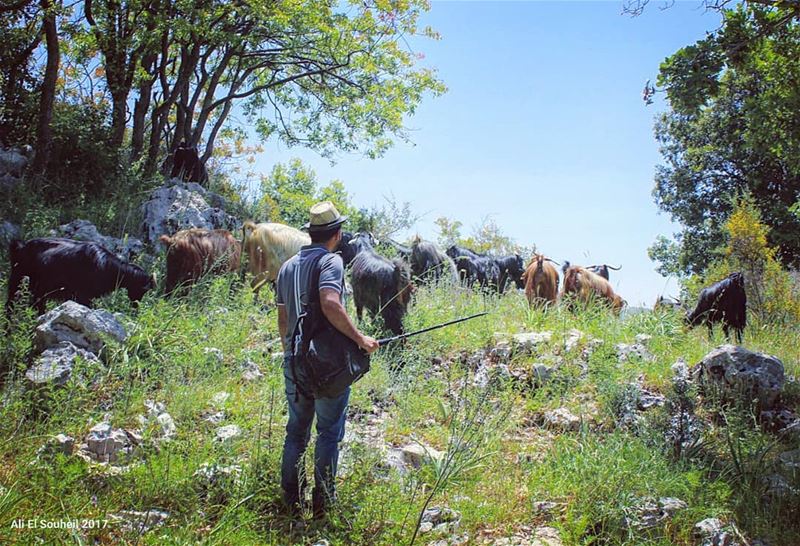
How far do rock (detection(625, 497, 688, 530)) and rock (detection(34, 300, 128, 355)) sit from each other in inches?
181

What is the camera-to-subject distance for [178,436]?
4871 mm

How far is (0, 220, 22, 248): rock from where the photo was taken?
952 centimetres

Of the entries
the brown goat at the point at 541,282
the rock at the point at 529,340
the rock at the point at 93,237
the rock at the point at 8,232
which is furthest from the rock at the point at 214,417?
the brown goat at the point at 541,282

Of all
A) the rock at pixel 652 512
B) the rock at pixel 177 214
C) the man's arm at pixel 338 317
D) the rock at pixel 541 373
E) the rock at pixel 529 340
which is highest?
the rock at pixel 177 214

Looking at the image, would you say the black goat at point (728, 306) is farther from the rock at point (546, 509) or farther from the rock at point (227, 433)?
the rock at point (227, 433)

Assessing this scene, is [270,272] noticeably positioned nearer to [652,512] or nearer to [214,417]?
[214,417]

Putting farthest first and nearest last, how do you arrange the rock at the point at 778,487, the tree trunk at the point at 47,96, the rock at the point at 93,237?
the tree trunk at the point at 47,96 < the rock at the point at 93,237 < the rock at the point at 778,487

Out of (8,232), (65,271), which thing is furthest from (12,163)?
(65,271)

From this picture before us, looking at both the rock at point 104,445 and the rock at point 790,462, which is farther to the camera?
the rock at point 790,462

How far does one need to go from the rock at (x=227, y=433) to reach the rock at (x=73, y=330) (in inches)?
64.4

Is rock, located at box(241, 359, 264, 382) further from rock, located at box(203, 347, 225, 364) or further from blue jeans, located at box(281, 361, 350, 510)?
blue jeans, located at box(281, 361, 350, 510)

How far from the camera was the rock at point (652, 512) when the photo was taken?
167 inches

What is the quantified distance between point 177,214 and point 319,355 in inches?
333

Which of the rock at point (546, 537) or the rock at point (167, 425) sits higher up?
the rock at point (167, 425)
